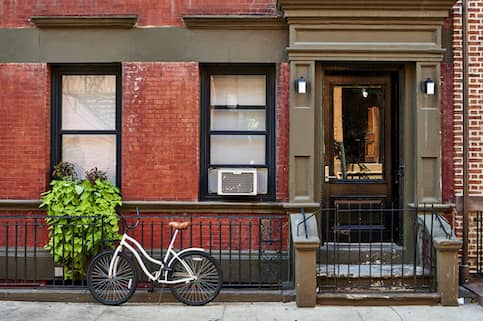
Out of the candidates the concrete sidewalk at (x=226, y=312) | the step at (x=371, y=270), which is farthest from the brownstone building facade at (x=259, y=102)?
the concrete sidewalk at (x=226, y=312)

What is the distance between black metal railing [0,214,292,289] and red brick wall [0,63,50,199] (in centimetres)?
57

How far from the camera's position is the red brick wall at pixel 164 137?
823 centimetres

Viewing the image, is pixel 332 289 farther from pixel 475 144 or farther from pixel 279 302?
pixel 475 144

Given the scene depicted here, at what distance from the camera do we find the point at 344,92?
8562 mm

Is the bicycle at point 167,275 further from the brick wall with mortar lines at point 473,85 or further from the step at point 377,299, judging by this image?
the brick wall with mortar lines at point 473,85

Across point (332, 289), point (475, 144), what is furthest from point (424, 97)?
point (332, 289)

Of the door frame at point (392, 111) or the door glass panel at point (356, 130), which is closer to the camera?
the door frame at point (392, 111)

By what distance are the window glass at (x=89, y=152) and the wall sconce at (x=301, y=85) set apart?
2.97 metres

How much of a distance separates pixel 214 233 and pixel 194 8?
336 cm

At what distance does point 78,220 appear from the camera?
7816 millimetres

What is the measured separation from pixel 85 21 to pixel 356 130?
441 cm

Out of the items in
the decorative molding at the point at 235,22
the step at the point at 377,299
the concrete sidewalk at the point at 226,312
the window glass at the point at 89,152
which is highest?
the decorative molding at the point at 235,22

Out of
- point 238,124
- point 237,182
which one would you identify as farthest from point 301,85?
point 237,182

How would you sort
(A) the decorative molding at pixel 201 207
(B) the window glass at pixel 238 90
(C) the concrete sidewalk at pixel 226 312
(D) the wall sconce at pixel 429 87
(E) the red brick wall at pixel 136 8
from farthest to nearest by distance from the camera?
(B) the window glass at pixel 238 90, (E) the red brick wall at pixel 136 8, (A) the decorative molding at pixel 201 207, (D) the wall sconce at pixel 429 87, (C) the concrete sidewalk at pixel 226 312
